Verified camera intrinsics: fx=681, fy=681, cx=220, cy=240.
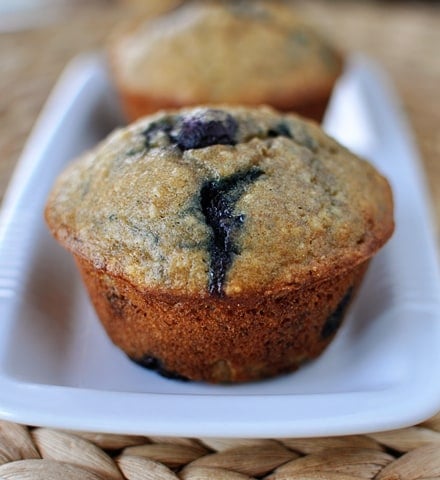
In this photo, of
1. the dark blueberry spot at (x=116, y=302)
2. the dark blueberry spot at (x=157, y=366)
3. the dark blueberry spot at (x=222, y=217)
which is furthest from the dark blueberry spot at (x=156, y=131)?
the dark blueberry spot at (x=157, y=366)

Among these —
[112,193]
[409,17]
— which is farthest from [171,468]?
[409,17]

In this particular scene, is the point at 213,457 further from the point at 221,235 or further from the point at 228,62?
the point at 228,62

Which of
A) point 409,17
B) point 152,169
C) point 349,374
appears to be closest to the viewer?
point 152,169

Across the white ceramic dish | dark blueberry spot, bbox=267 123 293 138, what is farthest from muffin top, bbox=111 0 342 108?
dark blueberry spot, bbox=267 123 293 138

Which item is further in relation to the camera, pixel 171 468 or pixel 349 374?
pixel 349 374

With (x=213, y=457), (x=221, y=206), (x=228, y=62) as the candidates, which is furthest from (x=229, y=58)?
(x=213, y=457)

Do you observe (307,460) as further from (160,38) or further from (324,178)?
(160,38)

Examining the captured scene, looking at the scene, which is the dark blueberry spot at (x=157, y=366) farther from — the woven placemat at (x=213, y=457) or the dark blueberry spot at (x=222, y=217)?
the dark blueberry spot at (x=222, y=217)
